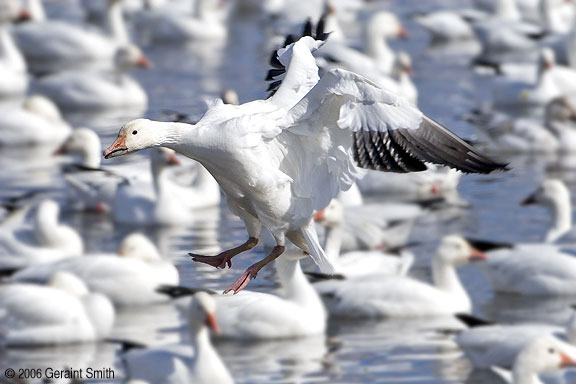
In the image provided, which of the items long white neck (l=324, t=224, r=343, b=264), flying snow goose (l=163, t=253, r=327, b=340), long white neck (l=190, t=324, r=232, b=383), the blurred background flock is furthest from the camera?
long white neck (l=324, t=224, r=343, b=264)

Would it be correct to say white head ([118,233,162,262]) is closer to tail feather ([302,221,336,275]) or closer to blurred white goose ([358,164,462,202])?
blurred white goose ([358,164,462,202])

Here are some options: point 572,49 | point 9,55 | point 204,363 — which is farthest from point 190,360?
point 572,49

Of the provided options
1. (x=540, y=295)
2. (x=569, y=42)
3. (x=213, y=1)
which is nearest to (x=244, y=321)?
(x=540, y=295)

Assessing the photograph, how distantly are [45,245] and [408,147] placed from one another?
7158 mm

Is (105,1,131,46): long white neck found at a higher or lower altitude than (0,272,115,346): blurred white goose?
higher

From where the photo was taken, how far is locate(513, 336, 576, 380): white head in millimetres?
9398

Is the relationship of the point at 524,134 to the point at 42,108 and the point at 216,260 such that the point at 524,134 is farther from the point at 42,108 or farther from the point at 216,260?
the point at 216,260

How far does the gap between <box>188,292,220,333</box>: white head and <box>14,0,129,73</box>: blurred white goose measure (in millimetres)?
12781

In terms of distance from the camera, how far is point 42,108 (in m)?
17.9

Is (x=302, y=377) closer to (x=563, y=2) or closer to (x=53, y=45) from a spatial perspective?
(x=53, y=45)

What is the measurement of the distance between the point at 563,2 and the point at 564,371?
15517 millimetres

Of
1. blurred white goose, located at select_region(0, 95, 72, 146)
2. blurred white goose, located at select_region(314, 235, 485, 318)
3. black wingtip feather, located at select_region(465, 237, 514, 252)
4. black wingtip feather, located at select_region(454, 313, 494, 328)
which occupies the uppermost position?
blurred white goose, located at select_region(0, 95, 72, 146)

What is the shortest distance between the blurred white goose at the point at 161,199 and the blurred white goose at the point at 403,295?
3.04 metres

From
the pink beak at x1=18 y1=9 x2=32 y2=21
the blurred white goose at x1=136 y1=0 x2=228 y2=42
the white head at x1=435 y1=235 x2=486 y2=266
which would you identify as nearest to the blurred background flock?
the white head at x1=435 y1=235 x2=486 y2=266
